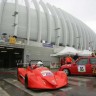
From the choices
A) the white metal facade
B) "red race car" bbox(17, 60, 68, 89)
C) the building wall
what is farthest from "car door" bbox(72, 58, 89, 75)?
the white metal facade

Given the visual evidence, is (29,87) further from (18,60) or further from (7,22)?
(7,22)

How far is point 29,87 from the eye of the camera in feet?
35.2

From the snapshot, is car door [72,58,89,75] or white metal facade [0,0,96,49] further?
white metal facade [0,0,96,49]

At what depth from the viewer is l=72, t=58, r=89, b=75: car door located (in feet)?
54.3

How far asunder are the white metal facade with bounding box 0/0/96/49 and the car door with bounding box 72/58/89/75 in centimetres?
1968

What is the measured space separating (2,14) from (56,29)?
1167 centimetres

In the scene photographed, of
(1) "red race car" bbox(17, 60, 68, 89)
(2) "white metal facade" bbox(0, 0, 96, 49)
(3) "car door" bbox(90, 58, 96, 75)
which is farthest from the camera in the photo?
(2) "white metal facade" bbox(0, 0, 96, 49)

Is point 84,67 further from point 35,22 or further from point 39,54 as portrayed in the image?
point 35,22

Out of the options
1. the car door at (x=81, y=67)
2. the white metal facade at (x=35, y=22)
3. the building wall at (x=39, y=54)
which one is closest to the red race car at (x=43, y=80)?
the car door at (x=81, y=67)

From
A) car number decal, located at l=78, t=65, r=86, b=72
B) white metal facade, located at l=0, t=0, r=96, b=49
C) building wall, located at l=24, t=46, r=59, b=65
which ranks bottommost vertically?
car number decal, located at l=78, t=65, r=86, b=72

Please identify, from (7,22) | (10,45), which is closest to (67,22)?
(7,22)

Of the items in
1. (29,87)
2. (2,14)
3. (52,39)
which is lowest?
(29,87)

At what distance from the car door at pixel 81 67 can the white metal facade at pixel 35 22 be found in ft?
64.6

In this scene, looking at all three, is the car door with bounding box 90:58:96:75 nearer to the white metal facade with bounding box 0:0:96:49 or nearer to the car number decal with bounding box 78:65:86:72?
the car number decal with bounding box 78:65:86:72
